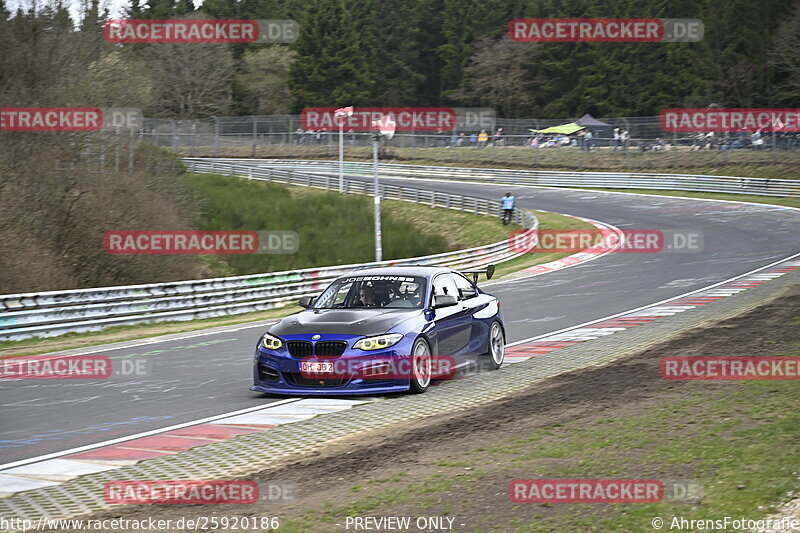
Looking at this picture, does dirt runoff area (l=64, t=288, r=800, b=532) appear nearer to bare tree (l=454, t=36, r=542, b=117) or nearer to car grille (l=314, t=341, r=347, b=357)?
car grille (l=314, t=341, r=347, b=357)

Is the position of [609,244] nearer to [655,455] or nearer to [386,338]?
[386,338]

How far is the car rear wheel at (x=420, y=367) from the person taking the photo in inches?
435

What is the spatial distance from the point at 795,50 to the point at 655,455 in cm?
6699

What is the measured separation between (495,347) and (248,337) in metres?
6.33

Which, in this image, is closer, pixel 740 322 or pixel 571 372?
pixel 571 372

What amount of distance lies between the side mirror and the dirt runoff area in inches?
63.7

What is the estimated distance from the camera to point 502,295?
980 inches

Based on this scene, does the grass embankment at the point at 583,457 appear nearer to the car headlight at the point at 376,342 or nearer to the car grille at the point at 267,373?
the car headlight at the point at 376,342

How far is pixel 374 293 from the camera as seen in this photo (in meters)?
12.1

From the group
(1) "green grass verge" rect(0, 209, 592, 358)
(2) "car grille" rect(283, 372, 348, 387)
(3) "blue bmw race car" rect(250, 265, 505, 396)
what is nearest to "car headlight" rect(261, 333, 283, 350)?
(3) "blue bmw race car" rect(250, 265, 505, 396)

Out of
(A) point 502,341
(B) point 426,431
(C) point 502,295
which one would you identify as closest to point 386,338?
(B) point 426,431

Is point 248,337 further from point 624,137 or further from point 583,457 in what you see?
point 624,137

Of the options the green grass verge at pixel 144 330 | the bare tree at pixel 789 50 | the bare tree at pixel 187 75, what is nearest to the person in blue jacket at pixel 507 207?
the green grass verge at pixel 144 330

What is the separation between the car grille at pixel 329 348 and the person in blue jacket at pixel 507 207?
33349 millimetres
